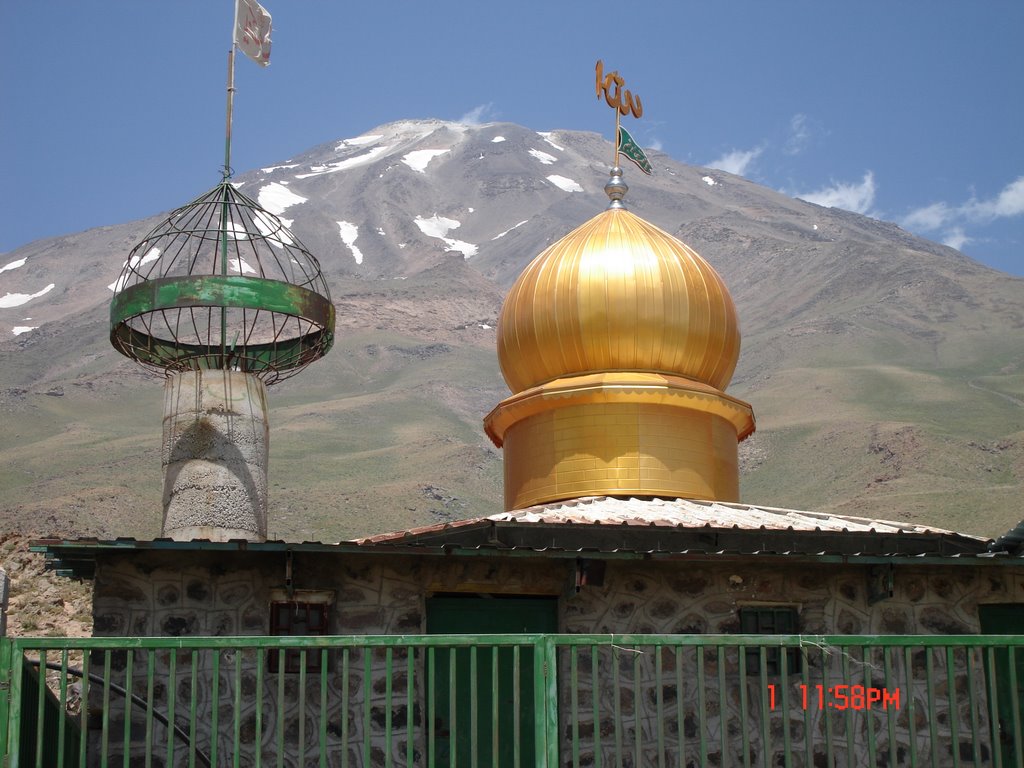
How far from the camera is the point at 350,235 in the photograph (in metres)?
190

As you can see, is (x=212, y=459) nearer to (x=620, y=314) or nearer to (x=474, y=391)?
(x=620, y=314)

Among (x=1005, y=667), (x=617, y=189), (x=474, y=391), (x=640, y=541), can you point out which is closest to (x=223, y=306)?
(x=640, y=541)

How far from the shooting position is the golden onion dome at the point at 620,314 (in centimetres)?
1703

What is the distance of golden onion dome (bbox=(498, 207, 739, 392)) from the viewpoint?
17031mm

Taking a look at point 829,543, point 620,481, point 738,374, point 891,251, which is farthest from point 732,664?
point 891,251

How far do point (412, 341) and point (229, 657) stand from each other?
116313 mm

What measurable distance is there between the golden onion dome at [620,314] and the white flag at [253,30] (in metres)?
4.65

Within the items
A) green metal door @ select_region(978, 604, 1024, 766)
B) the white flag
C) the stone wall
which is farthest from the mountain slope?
the stone wall

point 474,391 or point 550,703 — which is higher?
point 474,391

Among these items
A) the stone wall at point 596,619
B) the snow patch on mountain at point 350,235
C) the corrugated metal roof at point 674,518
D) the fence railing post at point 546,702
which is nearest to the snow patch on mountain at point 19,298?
the snow patch on mountain at point 350,235

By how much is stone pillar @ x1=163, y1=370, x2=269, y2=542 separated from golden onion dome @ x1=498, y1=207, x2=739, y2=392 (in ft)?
13.7

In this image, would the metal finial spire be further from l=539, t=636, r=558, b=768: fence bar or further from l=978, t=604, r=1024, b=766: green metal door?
l=539, t=636, r=558, b=768: fence bar

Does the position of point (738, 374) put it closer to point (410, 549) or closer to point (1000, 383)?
point (1000, 383)

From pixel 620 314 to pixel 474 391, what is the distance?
93.2 m
